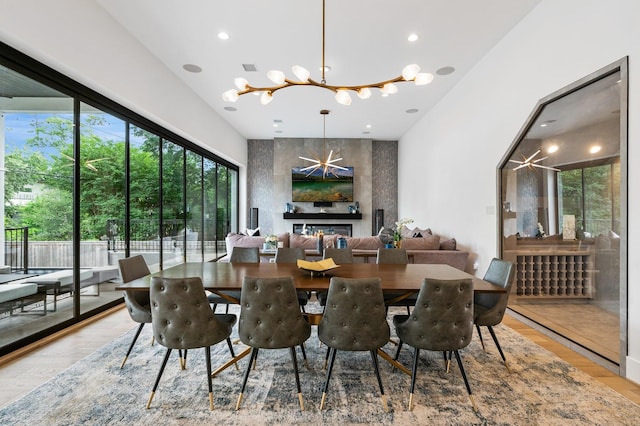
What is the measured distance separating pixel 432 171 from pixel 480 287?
4889mm

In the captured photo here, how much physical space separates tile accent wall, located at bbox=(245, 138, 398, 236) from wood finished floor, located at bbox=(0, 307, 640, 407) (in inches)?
239

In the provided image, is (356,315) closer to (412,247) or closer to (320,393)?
(320,393)

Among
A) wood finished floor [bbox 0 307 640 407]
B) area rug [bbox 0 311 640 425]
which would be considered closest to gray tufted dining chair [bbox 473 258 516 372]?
area rug [bbox 0 311 640 425]

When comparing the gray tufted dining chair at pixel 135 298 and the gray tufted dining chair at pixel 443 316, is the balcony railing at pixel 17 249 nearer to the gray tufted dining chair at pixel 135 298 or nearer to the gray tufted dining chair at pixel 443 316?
the gray tufted dining chair at pixel 135 298

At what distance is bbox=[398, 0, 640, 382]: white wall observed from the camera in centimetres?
234

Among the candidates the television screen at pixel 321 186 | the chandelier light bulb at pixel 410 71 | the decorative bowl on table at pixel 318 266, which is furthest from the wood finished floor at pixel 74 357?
the television screen at pixel 321 186

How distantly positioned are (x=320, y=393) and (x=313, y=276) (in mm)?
840

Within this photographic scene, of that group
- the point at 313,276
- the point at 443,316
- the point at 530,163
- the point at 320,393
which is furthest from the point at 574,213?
the point at 320,393

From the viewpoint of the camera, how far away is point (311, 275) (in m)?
2.57

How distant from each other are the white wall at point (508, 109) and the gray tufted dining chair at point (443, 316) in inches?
54.9

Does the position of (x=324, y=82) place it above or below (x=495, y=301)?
above

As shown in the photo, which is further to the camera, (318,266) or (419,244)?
(419,244)

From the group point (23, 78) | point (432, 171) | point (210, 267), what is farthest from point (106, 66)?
point (432, 171)

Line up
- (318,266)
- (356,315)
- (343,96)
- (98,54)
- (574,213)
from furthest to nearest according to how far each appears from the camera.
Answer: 1. (98,54)
2. (574,213)
3. (343,96)
4. (318,266)
5. (356,315)
